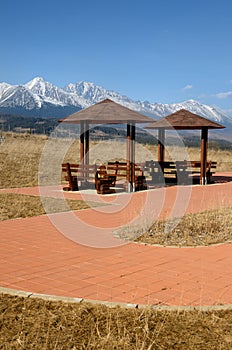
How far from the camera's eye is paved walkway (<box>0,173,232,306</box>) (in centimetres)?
454

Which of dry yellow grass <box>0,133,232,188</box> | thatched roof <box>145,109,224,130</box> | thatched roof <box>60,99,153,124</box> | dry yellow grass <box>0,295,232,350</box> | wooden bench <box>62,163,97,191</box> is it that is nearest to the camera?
dry yellow grass <box>0,295,232,350</box>

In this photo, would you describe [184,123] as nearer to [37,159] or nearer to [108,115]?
[108,115]

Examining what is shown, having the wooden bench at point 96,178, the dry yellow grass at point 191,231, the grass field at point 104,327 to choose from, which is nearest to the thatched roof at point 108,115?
the wooden bench at point 96,178

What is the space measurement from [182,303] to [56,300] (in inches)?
45.9

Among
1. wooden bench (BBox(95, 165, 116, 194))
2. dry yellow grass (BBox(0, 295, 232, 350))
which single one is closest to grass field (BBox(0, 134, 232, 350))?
dry yellow grass (BBox(0, 295, 232, 350))

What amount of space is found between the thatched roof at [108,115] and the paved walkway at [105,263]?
426cm

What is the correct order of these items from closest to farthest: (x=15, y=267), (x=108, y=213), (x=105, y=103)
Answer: (x=15, y=267), (x=108, y=213), (x=105, y=103)

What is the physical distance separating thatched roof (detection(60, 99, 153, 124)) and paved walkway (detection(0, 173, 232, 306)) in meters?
4.26

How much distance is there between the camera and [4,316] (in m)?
3.82

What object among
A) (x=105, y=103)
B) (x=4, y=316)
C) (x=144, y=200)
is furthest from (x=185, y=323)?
(x=105, y=103)

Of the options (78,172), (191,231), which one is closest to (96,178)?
(78,172)

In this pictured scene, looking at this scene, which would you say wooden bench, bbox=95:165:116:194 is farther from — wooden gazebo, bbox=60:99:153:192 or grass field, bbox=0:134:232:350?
grass field, bbox=0:134:232:350

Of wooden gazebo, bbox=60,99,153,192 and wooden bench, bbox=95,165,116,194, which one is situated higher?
wooden gazebo, bbox=60,99,153,192

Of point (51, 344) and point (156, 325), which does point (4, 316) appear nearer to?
point (51, 344)
